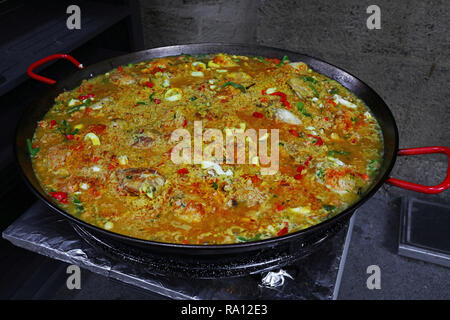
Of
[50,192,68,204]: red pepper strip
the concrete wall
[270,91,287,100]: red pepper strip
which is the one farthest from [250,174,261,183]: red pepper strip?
the concrete wall

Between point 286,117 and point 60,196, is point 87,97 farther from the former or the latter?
point 286,117

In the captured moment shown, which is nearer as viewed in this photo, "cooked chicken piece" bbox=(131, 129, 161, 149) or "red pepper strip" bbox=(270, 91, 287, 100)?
"cooked chicken piece" bbox=(131, 129, 161, 149)

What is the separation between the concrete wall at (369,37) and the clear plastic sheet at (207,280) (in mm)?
2042

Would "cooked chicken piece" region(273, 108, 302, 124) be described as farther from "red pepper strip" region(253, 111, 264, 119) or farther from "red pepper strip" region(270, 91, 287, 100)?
"red pepper strip" region(270, 91, 287, 100)

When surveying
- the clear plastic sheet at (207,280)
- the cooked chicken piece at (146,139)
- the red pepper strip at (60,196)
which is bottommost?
the clear plastic sheet at (207,280)

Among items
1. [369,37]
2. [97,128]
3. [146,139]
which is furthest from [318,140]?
[369,37]

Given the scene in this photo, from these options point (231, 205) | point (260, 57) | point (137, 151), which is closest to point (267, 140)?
point (231, 205)

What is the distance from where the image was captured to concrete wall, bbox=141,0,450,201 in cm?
336

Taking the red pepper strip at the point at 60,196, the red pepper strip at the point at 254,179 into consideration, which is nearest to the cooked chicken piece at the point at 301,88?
the red pepper strip at the point at 254,179

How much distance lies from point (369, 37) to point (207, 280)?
8.72ft

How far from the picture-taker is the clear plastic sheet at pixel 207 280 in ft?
6.66

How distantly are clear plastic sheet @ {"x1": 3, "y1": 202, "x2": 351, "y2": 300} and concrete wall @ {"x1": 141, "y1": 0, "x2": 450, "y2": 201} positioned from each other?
6.70ft

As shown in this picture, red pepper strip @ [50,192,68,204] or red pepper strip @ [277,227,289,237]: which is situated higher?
red pepper strip @ [50,192,68,204]

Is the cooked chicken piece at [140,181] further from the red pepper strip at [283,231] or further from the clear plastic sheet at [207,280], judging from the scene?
the red pepper strip at [283,231]
